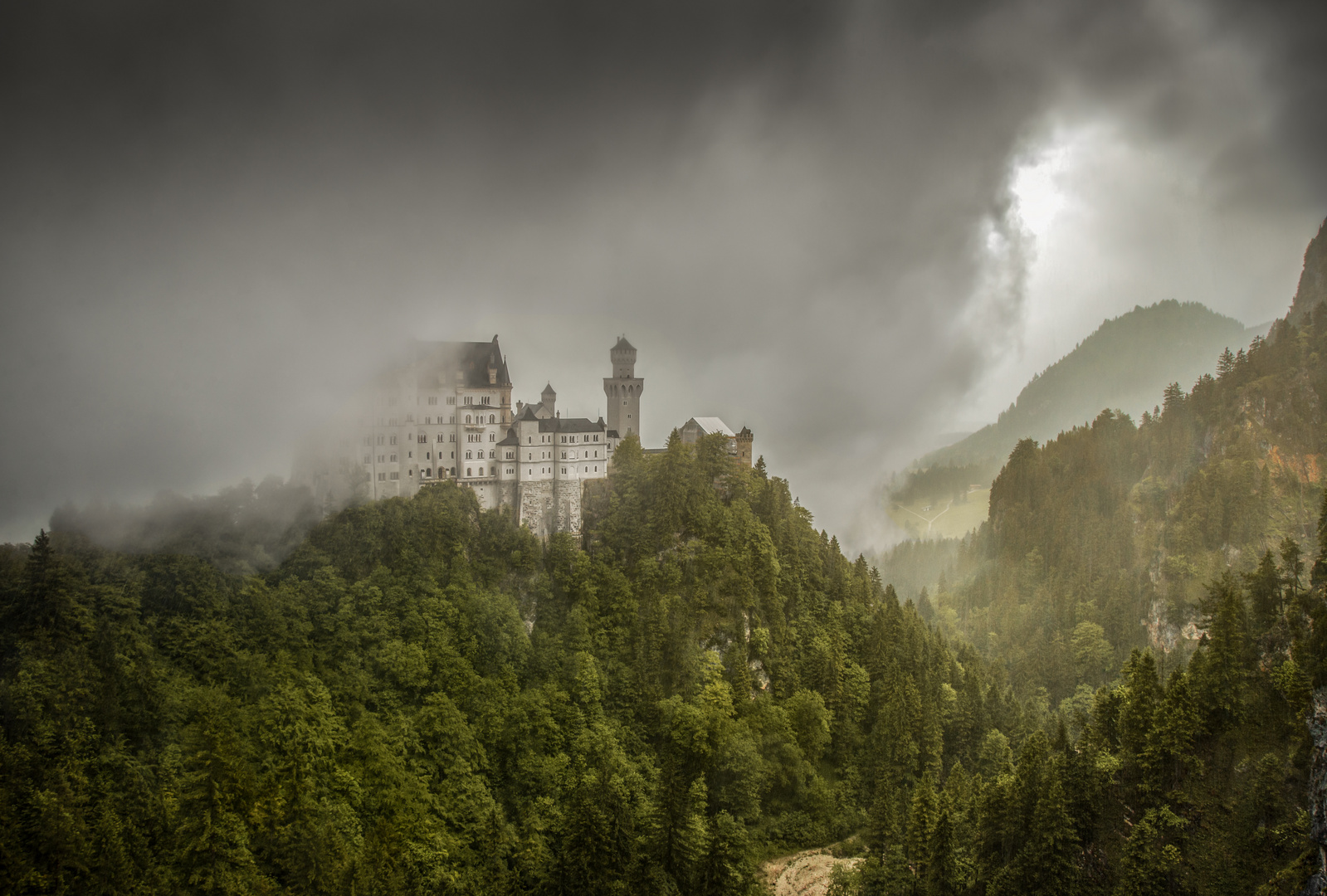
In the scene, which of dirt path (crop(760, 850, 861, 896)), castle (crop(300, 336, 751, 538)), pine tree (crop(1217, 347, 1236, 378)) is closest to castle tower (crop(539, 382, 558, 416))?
castle (crop(300, 336, 751, 538))

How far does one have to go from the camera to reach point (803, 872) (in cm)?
4988

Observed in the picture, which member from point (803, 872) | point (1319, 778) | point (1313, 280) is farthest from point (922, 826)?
point (1313, 280)

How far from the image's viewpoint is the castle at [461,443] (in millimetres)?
56562

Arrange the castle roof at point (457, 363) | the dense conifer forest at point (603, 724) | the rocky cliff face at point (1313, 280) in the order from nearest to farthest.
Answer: the dense conifer forest at point (603, 724) < the castle roof at point (457, 363) < the rocky cliff face at point (1313, 280)

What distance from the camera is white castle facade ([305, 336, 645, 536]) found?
56719 millimetres

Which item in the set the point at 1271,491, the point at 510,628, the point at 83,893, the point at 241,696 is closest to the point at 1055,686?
the point at 1271,491

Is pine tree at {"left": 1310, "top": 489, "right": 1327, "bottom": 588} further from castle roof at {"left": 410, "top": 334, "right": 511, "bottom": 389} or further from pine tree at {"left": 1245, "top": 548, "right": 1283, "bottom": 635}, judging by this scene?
castle roof at {"left": 410, "top": 334, "right": 511, "bottom": 389}

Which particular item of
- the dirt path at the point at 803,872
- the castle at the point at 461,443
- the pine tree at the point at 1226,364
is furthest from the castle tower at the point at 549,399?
the pine tree at the point at 1226,364

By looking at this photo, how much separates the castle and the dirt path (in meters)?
29.4

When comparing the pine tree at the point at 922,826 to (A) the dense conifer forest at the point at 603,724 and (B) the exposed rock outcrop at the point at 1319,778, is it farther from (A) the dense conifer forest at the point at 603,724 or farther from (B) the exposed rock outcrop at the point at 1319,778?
(B) the exposed rock outcrop at the point at 1319,778

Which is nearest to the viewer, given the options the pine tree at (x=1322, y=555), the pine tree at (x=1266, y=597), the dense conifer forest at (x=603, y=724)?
the dense conifer forest at (x=603, y=724)

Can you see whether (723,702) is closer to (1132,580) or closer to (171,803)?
(171,803)

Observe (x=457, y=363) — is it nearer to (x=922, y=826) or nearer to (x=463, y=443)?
(x=463, y=443)

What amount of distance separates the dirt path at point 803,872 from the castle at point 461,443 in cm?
2943
